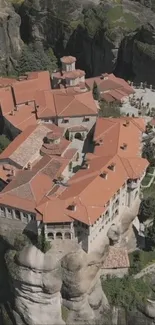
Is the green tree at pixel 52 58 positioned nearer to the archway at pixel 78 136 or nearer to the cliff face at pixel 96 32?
the cliff face at pixel 96 32

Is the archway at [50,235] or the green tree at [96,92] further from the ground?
the green tree at [96,92]

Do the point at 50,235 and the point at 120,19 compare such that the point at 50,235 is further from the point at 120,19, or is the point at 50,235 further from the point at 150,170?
the point at 120,19

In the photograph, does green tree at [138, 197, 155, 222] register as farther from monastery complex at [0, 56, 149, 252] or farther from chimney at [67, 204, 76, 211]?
chimney at [67, 204, 76, 211]

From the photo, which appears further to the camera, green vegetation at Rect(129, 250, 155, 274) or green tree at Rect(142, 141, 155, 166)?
green tree at Rect(142, 141, 155, 166)

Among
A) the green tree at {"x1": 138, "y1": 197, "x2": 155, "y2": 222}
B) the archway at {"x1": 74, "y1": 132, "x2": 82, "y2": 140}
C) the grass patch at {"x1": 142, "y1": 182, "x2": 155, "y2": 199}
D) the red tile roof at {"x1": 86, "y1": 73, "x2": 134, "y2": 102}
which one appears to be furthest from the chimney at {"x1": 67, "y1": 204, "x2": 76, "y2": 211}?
the red tile roof at {"x1": 86, "y1": 73, "x2": 134, "y2": 102}

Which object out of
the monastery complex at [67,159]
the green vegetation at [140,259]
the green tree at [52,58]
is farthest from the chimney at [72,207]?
the green tree at [52,58]

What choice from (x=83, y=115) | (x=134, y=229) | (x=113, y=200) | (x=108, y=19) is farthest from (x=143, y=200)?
(x=108, y=19)

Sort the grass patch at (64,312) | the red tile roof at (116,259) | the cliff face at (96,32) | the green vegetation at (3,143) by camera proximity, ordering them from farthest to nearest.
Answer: the cliff face at (96,32) → the green vegetation at (3,143) → the red tile roof at (116,259) → the grass patch at (64,312)

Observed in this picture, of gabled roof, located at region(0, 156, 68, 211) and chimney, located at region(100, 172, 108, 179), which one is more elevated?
chimney, located at region(100, 172, 108, 179)
